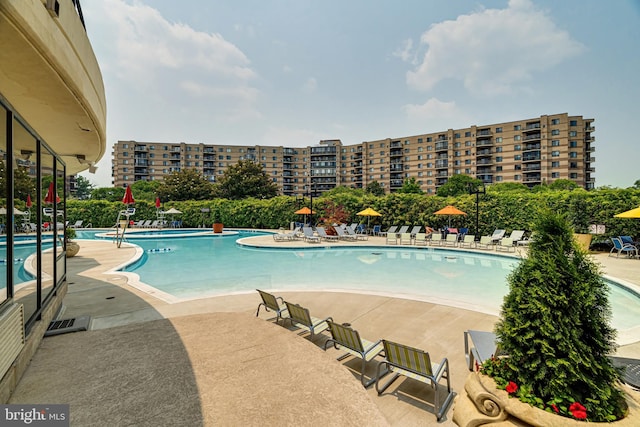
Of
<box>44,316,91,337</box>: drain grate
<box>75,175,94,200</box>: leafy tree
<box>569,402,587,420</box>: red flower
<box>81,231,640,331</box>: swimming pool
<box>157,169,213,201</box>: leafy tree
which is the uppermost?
<box>75,175,94,200</box>: leafy tree

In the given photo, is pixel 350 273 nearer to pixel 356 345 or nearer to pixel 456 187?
pixel 356 345

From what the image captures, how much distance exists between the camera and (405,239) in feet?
60.0

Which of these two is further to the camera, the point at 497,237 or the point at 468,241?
the point at 497,237

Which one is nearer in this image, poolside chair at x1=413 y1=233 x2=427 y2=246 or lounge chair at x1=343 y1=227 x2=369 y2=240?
poolside chair at x1=413 y1=233 x2=427 y2=246

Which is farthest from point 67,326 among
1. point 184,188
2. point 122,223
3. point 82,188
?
point 82,188

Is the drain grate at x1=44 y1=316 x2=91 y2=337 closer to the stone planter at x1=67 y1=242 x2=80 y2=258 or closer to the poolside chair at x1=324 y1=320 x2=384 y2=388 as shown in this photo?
the poolside chair at x1=324 y1=320 x2=384 y2=388

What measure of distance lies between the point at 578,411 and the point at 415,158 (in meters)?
78.0

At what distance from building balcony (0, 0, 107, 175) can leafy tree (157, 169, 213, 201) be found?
4163 centimetres

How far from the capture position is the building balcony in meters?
1.86

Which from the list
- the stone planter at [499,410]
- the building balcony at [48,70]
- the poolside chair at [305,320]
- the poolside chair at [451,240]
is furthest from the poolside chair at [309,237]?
the stone planter at [499,410]

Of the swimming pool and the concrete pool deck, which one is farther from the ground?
the concrete pool deck

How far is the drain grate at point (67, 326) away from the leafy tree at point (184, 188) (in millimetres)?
40604

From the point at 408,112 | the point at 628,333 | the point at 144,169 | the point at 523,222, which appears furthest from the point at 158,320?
the point at 144,169

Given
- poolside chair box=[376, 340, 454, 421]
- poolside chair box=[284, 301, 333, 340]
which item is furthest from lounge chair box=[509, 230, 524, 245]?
poolside chair box=[376, 340, 454, 421]
